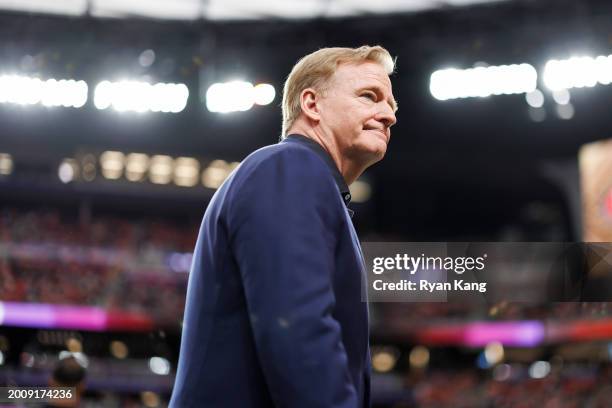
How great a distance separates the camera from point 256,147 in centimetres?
1723

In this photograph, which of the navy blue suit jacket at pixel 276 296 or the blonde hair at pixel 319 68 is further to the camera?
the blonde hair at pixel 319 68

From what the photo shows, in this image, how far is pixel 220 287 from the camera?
4.17ft

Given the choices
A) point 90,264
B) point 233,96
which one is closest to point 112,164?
point 90,264

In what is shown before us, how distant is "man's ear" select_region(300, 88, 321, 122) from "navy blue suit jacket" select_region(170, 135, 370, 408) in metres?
0.11

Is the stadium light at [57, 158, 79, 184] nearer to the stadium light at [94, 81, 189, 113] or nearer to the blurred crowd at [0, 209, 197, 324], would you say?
the blurred crowd at [0, 209, 197, 324]

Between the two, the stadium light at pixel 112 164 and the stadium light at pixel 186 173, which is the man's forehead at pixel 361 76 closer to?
the stadium light at pixel 112 164

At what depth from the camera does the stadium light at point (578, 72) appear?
36.5 ft

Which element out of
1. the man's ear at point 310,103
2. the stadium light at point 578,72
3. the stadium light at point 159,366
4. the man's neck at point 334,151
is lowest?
the stadium light at point 159,366

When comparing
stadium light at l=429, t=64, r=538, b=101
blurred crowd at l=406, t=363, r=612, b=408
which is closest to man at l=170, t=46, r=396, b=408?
stadium light at l=429, t=64, r=538, b=101

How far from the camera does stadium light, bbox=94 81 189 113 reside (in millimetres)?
13078

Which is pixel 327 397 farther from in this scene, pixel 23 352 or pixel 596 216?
pixel 23 352

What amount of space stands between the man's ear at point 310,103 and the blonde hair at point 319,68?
11mm

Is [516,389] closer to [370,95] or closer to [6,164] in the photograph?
[6,164]

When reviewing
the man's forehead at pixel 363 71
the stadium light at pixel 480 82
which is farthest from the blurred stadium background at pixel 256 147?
the man's forehead at pixel 363 71
